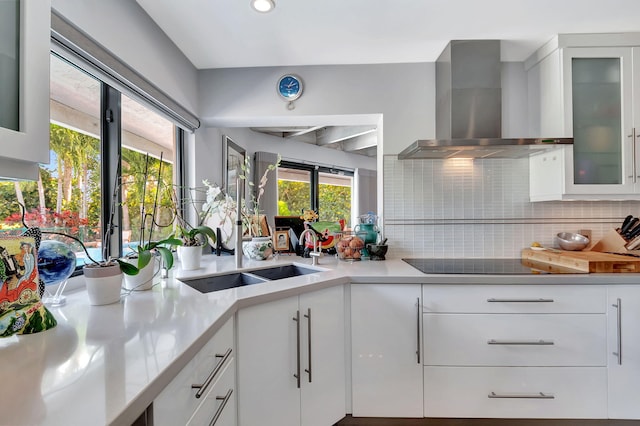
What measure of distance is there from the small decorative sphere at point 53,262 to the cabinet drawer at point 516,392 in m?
1.65

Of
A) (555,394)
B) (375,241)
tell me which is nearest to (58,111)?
(375,241)

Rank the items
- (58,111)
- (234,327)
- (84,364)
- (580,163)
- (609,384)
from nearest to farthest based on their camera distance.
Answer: (84,364)
(234,327)
(58,111)
(609,384)
(580,163)

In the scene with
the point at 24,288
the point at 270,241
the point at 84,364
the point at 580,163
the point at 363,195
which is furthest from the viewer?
the point at 363,195

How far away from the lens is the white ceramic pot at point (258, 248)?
79.9 inches

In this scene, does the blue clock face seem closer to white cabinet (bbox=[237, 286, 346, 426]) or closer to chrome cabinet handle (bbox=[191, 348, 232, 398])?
white cabinet (bbox=[237, 286, 346, 426])

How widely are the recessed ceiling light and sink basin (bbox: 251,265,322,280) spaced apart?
1.41 metres

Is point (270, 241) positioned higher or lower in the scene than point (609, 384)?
higher

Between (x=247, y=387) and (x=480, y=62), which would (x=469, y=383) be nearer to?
(x=247, y=387)

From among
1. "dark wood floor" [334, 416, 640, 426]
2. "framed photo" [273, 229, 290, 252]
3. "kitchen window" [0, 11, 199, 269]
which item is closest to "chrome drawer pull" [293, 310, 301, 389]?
"dark wood floor" [334, 416, 640, 426]

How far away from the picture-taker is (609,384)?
1.56 metres

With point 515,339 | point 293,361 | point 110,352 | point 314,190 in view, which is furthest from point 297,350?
point 314,190

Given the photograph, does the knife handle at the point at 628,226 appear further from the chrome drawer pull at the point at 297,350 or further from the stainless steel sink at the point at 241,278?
the chrome drawer pull at the point at 297,350

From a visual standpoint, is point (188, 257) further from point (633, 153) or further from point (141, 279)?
point (633, 153)

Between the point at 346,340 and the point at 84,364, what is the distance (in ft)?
4.01
